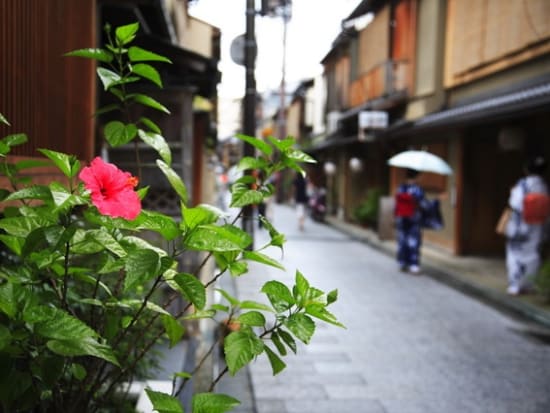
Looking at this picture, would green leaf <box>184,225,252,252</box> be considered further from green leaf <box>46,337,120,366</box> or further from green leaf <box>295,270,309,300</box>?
green leaf <box>46,337,120,366</box>

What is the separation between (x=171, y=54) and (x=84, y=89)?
11.3ft

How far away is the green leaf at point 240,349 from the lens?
1632 millimetres

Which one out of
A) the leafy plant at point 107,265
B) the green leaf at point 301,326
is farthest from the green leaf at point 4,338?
the green leaf at point 301,326

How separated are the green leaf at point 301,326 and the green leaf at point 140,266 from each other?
1.41 ft

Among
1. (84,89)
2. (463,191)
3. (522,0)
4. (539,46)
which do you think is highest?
(522,0)

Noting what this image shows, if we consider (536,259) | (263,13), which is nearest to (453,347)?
(536,259)

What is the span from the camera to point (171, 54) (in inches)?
280

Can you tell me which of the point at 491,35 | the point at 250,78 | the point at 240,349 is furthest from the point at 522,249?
the point at 240,349

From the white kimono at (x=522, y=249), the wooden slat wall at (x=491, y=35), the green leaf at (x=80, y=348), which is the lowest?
the white kimono at (x=522, y=249)

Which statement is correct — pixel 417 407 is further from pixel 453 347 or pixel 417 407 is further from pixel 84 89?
pixel 84 89

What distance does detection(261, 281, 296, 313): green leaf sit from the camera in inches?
68.9

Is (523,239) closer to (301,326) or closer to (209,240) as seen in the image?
(301,326)

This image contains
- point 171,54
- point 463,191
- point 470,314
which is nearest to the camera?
point 171,54

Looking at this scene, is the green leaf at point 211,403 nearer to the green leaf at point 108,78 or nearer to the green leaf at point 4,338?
the green leaf at point 4,338
